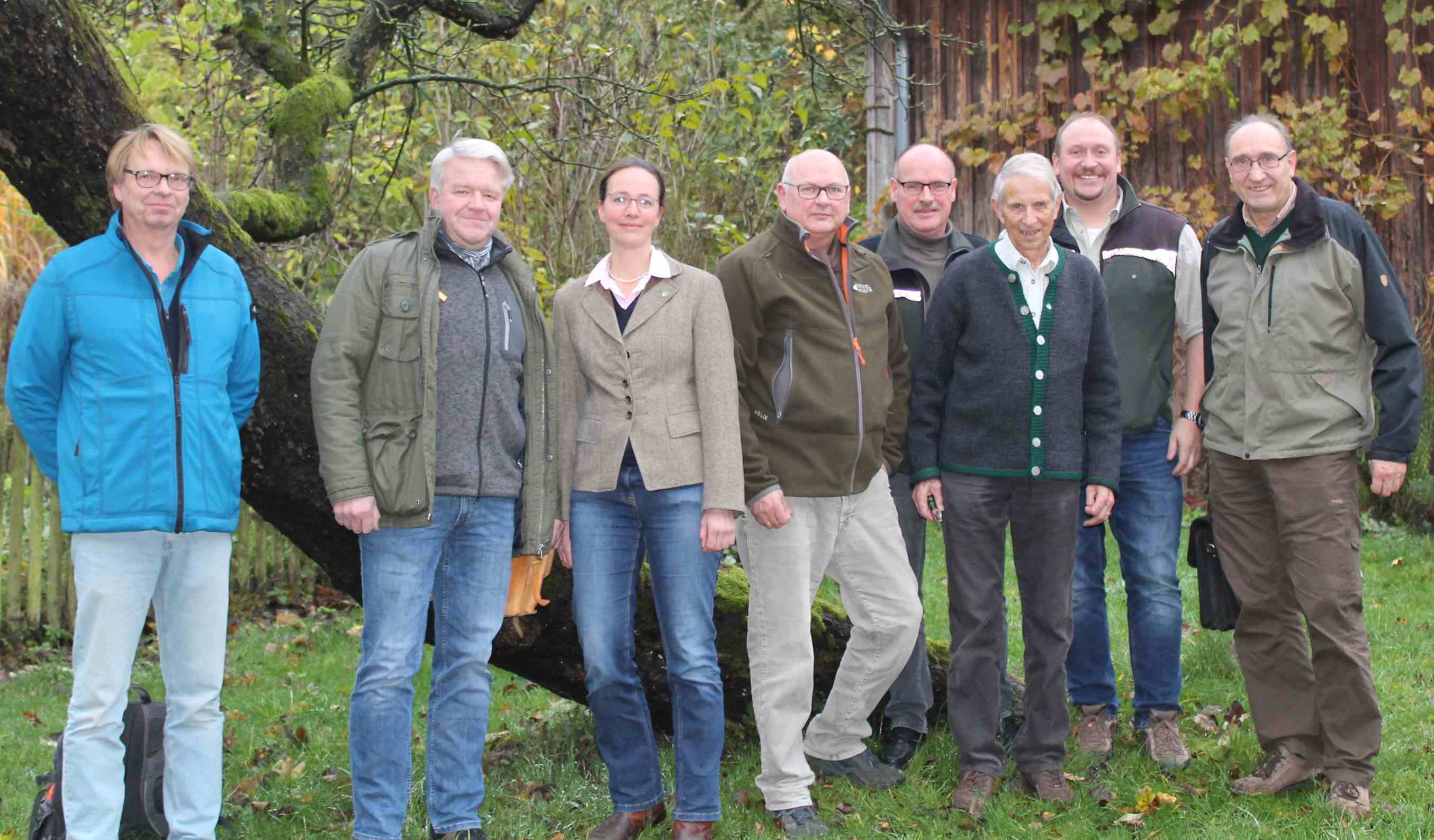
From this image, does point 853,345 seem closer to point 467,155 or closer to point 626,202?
point 626,202

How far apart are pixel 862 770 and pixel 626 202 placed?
223 centimetres

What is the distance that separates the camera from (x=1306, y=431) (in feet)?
13.8

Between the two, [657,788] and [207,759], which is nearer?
[207,759]

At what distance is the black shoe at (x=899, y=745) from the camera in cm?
487

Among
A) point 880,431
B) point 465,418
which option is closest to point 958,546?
point 880,431

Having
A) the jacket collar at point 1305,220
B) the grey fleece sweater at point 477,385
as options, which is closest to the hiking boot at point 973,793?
the grey fleece sweater at point 477,385

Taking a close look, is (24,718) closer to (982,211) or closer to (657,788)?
(657,788)

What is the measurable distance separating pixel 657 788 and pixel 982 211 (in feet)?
23.7

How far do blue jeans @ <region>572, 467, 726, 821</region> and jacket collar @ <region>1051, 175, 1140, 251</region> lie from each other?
1780mm

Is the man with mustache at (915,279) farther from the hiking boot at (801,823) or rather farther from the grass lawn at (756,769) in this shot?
the hiking boot at (801,823)

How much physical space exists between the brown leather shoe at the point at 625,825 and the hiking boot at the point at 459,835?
383 mm

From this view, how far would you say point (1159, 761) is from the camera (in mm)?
4691

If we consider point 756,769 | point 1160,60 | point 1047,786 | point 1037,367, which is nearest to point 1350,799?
point 1047,786

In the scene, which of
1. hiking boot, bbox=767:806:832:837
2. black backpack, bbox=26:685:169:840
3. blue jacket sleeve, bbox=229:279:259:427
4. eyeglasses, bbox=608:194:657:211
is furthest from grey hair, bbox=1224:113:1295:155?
black backpack, bbox=26:685:169:840
